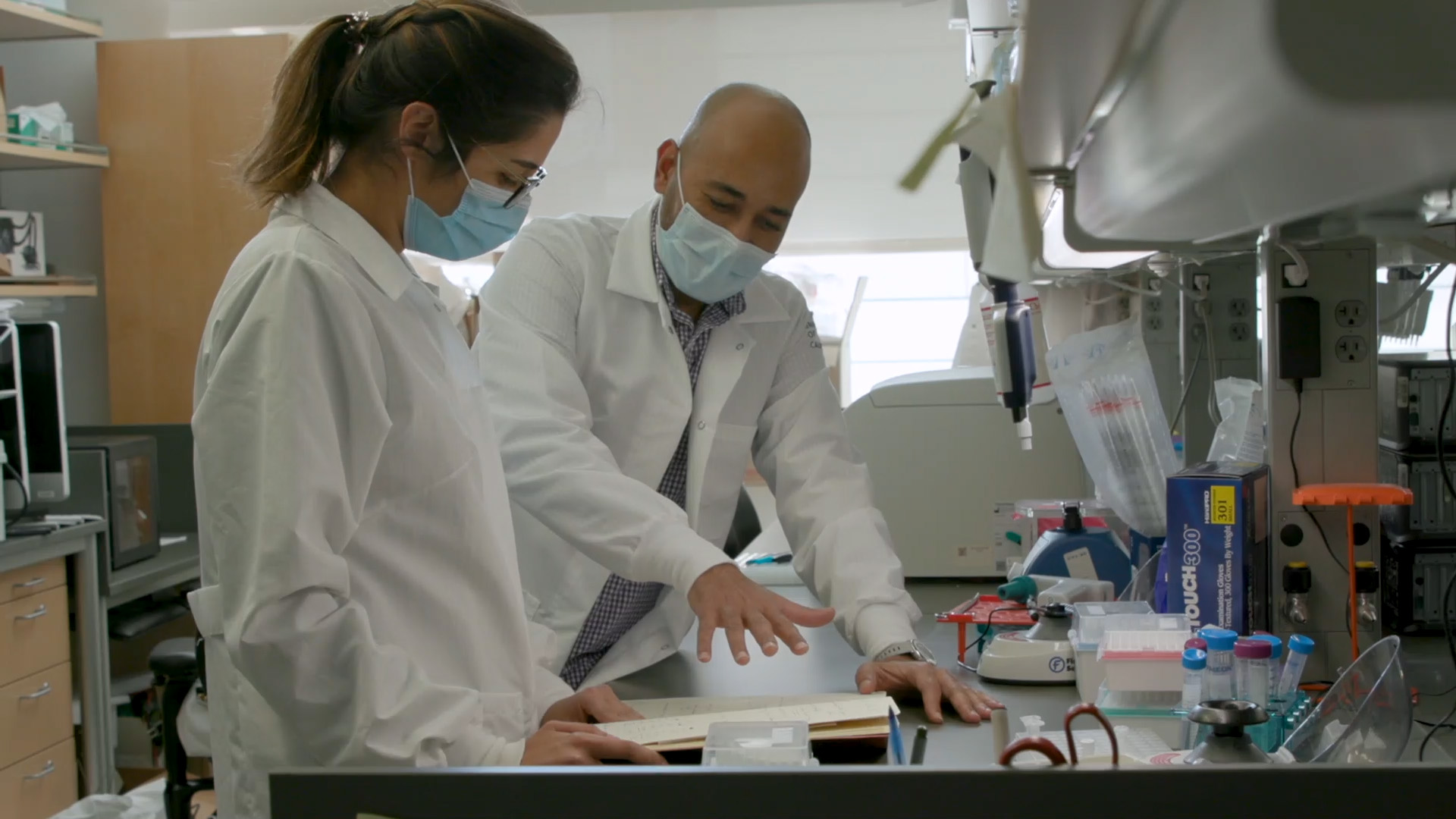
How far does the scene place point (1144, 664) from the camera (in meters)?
1.18

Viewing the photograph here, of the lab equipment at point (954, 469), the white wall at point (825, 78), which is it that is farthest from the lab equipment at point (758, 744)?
the white wall at point (825, 78)

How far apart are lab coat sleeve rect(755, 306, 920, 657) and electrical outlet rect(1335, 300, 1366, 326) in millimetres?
595

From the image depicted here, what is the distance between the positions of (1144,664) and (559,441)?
2.31 feet

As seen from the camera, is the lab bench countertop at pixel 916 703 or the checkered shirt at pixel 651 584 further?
the checkered shirt at pixel 651 584

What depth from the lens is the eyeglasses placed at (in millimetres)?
1130

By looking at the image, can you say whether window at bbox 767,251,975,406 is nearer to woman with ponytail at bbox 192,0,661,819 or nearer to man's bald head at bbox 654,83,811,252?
man's bald head at bbox 654,83,811,252

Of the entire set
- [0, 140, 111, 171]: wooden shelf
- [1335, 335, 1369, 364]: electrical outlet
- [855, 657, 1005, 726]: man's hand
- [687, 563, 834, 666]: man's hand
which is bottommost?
[855, 657, 1005, 726]: man's hand

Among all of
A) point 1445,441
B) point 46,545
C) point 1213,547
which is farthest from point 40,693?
point 1445,441

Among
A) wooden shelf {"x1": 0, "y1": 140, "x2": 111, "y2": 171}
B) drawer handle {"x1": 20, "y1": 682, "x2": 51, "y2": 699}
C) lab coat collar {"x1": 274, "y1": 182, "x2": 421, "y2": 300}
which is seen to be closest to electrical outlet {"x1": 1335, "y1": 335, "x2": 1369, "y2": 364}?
lab coat collar {"x1": 274, "y1": 182, "x2": 421, "y2": 300}

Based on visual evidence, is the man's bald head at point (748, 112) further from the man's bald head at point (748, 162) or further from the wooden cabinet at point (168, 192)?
the wooden cabinet at point (168, 192)

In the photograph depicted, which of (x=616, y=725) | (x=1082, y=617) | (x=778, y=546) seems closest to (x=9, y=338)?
(x=778, y=546)

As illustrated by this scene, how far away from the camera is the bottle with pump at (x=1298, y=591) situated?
4.44ft

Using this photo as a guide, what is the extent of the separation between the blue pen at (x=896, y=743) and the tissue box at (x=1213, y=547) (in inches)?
15.9

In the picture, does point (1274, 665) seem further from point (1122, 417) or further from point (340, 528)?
point (340, 528)
